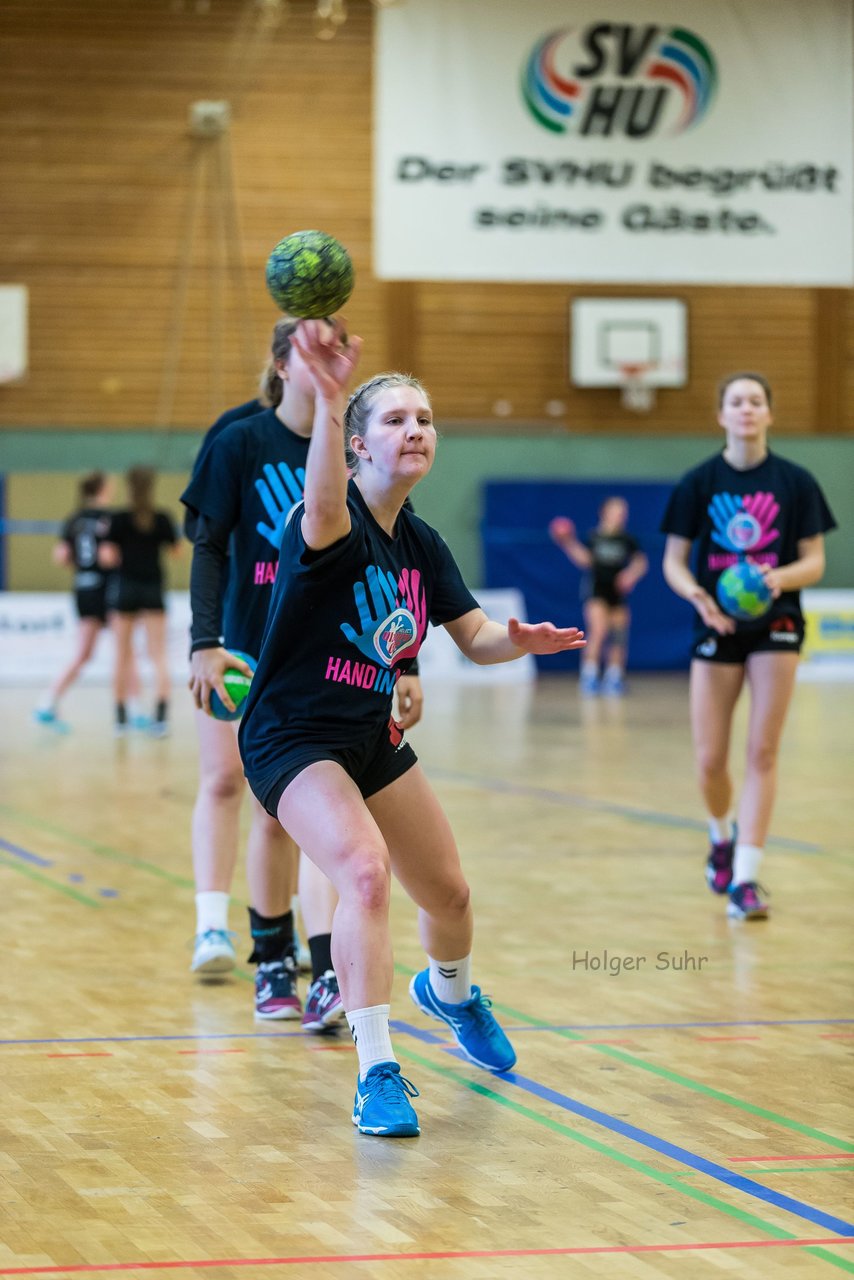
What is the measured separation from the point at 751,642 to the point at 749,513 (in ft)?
1.61

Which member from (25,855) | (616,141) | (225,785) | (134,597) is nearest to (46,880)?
(25,855)

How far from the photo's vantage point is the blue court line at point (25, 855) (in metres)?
7.45

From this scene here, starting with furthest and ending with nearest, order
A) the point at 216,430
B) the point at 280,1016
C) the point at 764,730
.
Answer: the point at 764,730, the point at 216,430, the point at 280,1016

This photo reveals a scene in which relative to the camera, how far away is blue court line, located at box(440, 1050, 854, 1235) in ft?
10.9

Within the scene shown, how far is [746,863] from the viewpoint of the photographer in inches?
256

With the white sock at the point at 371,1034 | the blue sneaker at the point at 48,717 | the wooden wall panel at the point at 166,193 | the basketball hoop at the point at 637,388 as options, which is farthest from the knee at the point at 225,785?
the basketball hoop at the point at 637,388

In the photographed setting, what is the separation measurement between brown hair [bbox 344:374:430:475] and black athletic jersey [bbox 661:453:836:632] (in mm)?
2749

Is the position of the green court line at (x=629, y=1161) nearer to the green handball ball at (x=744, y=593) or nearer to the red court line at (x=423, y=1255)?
the red court line at (x=423, y=1255)

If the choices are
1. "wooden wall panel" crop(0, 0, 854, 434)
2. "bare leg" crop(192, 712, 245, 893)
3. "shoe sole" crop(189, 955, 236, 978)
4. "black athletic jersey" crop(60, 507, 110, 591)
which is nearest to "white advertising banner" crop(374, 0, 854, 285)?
"black athletic jersey" crop(60, 507, 110, 591)

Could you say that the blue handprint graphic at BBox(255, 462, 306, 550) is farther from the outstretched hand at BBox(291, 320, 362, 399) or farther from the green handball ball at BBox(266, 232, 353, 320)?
the outstretched hand at BBox(291, 320, 362, 399)

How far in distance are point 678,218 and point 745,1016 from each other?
888cm

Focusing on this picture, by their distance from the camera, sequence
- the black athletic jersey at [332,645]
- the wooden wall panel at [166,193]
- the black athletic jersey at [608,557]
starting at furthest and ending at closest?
1. the wooden wall panel at [166,193]
2. the black athletic jersey at [608,557]
3. the black athletic jersey at [332,645]

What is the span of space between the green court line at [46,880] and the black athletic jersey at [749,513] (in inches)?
A: 98.5

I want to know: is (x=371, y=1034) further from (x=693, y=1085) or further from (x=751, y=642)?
(x=751, y=642)
